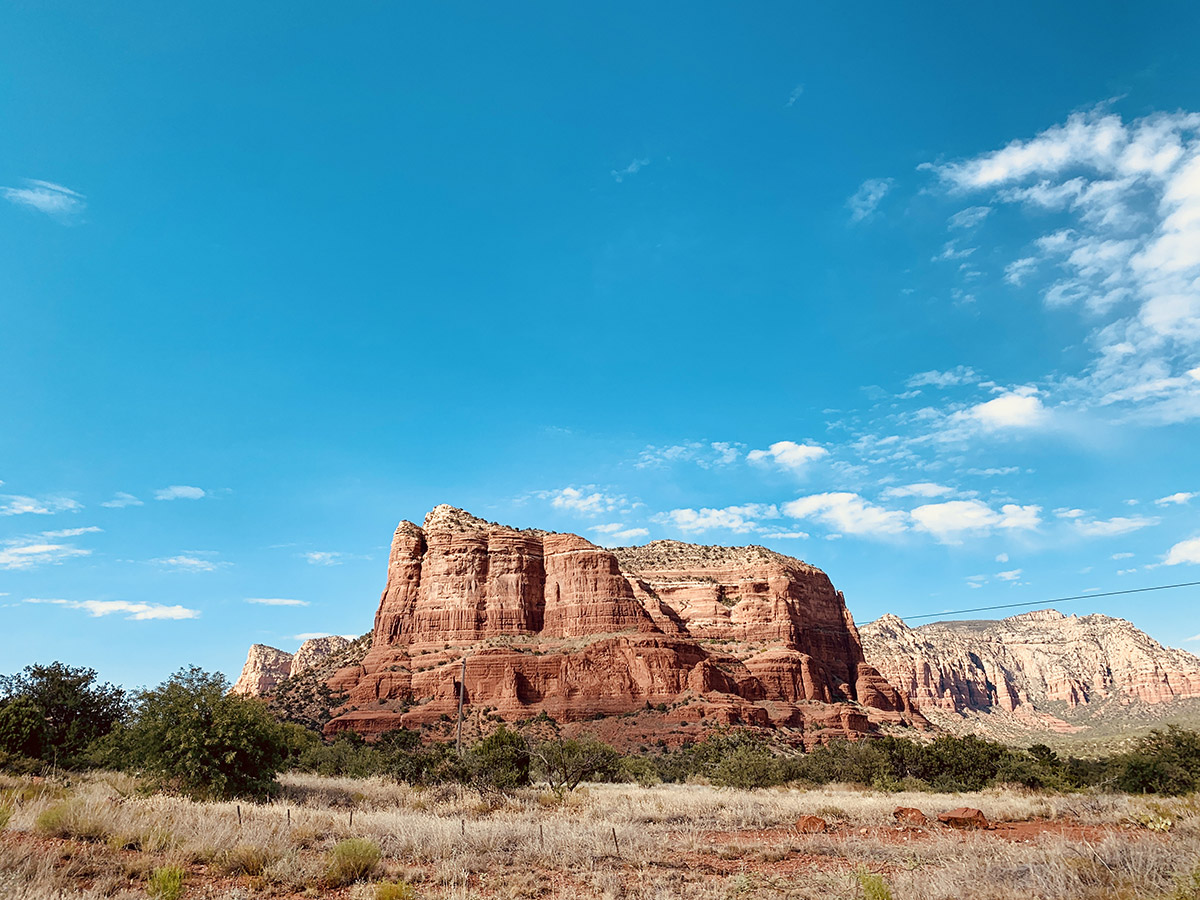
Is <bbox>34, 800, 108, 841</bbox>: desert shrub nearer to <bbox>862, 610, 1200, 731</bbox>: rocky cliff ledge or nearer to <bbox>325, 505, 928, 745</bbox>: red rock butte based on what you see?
<bbox>325, 505, 928, 745</bbox>: red rock butte

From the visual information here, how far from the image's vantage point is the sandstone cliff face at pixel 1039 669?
150 m

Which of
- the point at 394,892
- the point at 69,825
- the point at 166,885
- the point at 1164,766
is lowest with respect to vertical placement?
the point at 1164,766

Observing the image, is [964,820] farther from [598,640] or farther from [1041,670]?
[1041,670]

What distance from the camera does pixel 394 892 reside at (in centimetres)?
845

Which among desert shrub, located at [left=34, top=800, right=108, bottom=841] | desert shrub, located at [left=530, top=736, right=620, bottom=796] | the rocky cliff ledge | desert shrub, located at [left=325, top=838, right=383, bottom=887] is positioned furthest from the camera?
the rocky cliff ledge

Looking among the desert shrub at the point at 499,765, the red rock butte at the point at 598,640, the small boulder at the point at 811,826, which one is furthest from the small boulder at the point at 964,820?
the red rock butte at the point at 598,640

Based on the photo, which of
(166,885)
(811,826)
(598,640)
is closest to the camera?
(166,885)

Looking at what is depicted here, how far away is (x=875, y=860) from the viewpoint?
36.3 feet

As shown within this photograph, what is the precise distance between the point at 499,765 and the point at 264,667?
618 feet

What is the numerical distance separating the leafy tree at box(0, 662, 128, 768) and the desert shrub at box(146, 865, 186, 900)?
692 inches

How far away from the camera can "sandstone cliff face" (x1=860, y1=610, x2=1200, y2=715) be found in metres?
150

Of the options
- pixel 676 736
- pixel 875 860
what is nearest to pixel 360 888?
pixel 875 860

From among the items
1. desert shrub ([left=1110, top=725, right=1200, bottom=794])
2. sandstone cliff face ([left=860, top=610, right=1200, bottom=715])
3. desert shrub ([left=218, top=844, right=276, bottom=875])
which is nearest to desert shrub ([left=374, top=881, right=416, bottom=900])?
desert shrub ([left=218, top=844, right=276, bottom=875])

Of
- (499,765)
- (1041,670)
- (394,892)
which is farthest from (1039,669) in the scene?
(394,892)
